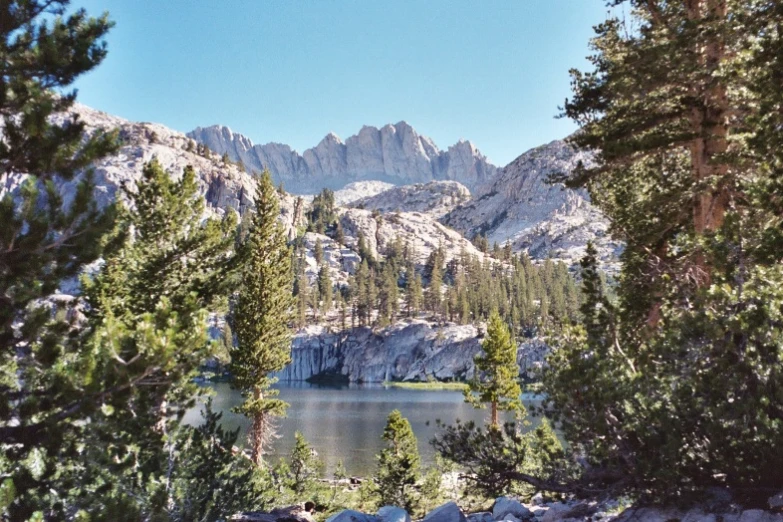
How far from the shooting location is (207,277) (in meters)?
19.2

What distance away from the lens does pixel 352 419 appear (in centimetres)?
6297

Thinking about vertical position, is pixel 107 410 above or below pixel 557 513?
above

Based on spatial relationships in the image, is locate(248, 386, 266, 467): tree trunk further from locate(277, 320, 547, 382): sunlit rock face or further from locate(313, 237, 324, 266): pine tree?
locate(313, 237, 324, 266): pine tree

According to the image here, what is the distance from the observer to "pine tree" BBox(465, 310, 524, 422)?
100 feet

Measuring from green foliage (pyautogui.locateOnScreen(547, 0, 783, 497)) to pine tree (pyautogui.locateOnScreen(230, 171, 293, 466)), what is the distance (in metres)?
17.7

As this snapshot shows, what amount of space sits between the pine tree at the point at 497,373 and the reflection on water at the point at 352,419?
13.9ft

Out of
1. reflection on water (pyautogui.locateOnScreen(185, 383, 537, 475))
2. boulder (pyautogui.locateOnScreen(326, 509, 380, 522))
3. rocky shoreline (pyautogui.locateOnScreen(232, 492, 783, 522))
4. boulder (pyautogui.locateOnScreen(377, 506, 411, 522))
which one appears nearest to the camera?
rocky shoreline (pyautogui.locateOnScreen(232, 492, 783, 522))

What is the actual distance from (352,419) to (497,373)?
35.4 metres

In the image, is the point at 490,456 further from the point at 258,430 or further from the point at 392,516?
the point at 258,430

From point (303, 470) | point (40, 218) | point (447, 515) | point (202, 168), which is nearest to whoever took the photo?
point (40, 218)

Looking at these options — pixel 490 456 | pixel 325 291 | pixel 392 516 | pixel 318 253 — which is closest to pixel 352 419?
pixel 392 516

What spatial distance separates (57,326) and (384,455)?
1467 cm

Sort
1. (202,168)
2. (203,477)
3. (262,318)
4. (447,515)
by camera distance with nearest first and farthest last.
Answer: (203,477)
(447,515)
(262,318)
(202,168)

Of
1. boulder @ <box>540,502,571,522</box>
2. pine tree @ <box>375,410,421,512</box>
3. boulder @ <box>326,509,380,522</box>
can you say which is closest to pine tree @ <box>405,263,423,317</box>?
pine tree @ <box>375,410,421,512</box>
